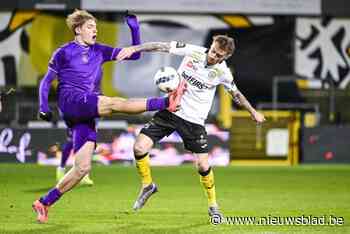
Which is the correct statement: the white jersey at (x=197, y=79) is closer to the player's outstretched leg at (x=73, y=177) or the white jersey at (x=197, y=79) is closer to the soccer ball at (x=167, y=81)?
the soccer ball at (x=167, y=81)

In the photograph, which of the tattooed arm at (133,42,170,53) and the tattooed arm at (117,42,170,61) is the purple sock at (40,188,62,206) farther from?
the tattooed arm at (133,42,170,53)

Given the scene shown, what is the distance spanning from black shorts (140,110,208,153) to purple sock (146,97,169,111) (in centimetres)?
136

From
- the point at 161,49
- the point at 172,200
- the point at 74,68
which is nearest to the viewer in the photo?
the point at 74,68

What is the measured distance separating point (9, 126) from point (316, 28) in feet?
27.0

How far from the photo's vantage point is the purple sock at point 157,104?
346 inches

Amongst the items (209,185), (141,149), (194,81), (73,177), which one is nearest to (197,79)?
(194,81)

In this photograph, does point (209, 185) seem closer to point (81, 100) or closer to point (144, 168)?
point (144, 168)

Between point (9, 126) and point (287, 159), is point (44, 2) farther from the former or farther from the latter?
point (287, 159)

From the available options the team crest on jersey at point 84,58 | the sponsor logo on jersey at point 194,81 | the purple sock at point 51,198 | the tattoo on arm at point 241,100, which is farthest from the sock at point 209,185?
the team crest on jersey at point 84,58

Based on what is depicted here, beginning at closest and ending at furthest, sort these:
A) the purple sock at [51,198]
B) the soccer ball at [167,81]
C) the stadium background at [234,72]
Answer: the purple sock at [51,198] < the soccer ball at [167,81] < the stadium background at [234,72]

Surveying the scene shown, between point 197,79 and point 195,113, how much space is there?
0.40m

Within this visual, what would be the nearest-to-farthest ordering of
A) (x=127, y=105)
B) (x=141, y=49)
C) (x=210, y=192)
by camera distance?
(x=127, y=105) → (x=141, y=49) → (x=210, y=192)

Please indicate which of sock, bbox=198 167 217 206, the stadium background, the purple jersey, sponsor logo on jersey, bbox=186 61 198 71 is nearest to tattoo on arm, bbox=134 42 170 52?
sponsor logo on jersey, bbox=186 61 198 71

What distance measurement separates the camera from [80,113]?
886 centimetres
